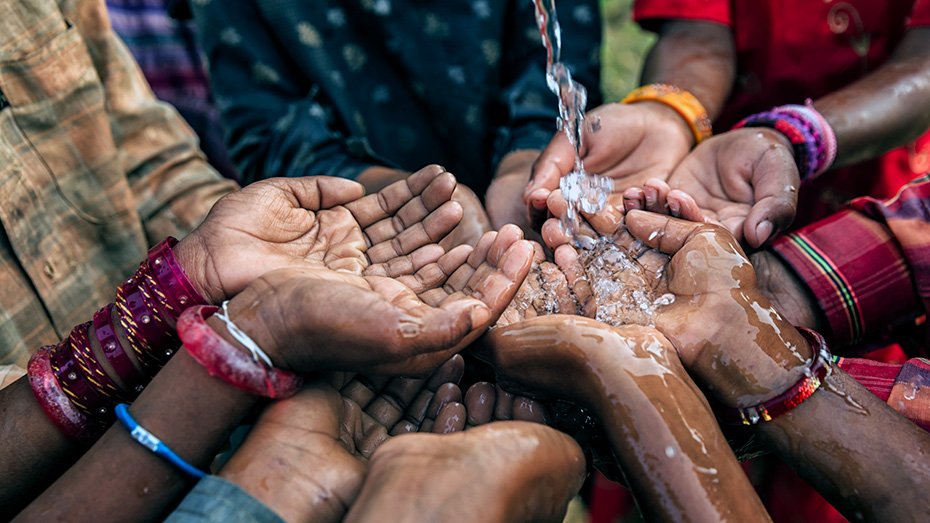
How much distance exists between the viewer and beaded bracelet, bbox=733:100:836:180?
198 centimetres

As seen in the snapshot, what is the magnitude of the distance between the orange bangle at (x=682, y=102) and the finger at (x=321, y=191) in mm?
1299

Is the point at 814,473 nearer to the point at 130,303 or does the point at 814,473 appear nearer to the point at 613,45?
the point at 130,303

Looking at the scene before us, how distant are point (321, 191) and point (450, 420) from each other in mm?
824

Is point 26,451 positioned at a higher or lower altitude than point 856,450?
higher

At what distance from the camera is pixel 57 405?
1397mm

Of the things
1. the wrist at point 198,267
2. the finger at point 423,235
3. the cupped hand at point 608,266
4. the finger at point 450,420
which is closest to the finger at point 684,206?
the cupped hand at point 608,266

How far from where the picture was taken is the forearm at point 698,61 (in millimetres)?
2473

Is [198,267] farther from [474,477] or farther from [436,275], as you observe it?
[474,477]

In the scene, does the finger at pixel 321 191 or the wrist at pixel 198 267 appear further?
the finger at pixel 321 191

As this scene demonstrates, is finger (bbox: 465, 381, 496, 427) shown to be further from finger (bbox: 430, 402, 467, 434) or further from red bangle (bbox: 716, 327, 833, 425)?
red bangle (bbox: 716, 327, 833, 425)

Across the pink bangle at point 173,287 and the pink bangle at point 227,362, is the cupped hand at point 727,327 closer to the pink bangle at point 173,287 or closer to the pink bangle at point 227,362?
the pink bangle at point 227,362

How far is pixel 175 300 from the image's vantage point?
148cm

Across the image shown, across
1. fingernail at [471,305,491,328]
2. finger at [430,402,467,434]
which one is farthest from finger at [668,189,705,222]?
finger at [430,402,467,434]

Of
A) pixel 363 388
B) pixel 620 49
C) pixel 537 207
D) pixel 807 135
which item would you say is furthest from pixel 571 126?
pixel 620 49
